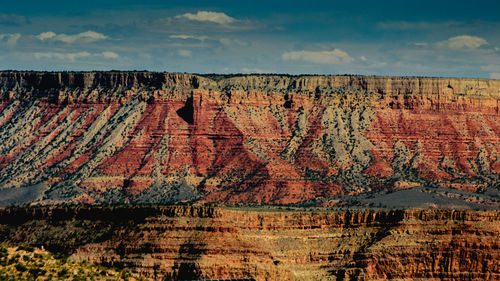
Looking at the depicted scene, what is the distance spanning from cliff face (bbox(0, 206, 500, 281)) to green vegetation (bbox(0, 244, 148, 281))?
25.0 meters

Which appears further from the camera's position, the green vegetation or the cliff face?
the cliff face

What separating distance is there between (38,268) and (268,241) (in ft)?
134

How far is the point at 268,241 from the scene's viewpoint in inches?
4774

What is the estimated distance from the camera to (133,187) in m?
194

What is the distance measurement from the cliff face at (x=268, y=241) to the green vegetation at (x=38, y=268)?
82.2 feet

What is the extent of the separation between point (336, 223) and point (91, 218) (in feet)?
78.3

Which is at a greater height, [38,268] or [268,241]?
[38,268]

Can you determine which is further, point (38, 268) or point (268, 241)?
point (268, 241)

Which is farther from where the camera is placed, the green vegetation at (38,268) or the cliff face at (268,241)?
the cliff face at (268,241)

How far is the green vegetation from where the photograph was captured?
8170cm

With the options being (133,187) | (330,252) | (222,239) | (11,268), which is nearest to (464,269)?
(330,252)

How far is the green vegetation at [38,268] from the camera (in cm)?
8170

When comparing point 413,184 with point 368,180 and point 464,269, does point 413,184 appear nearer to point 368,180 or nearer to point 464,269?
point 368,180

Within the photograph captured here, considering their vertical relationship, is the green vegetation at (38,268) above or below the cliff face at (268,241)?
above
